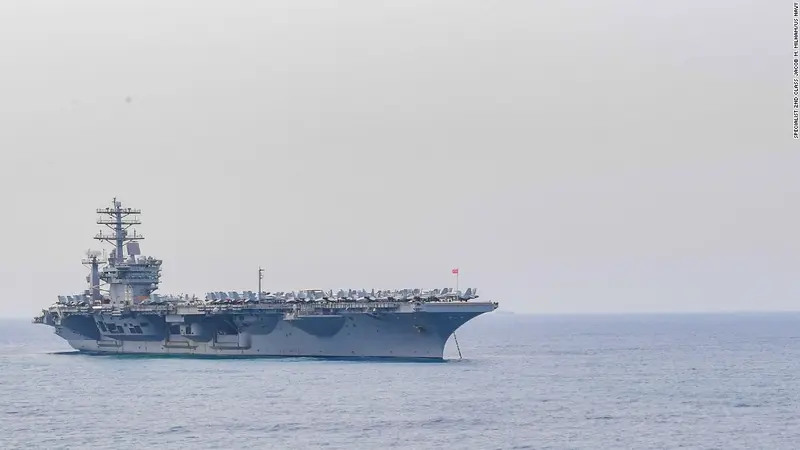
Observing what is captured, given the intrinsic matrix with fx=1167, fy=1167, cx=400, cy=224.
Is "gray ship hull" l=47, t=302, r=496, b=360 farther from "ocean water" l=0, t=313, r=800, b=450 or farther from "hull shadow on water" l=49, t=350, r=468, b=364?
"ocean water" l=0, t=313, r=800, b=450

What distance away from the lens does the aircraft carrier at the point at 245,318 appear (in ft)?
188

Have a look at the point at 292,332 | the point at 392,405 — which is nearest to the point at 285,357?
the point at 292,332

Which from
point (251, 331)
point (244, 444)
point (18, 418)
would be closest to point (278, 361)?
point (251, 331)

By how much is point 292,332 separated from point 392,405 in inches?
695

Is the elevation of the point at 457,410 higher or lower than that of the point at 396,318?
lower

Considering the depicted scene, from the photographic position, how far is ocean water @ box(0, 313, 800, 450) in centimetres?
3612

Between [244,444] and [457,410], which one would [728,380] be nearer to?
[457,410]

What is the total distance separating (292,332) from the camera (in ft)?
196

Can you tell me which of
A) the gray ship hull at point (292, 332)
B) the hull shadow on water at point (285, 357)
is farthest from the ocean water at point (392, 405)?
the gray ship hull at point (292, 332)

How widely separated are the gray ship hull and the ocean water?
99cm

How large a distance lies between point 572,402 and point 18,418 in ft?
67.7

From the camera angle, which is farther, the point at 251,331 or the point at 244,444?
the point at 251,331

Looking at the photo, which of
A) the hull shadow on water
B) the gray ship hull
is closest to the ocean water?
the hull shadow on water

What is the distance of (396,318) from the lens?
57125mm
